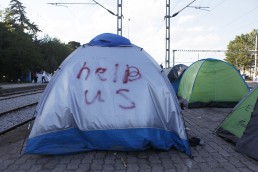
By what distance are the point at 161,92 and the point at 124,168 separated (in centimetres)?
156

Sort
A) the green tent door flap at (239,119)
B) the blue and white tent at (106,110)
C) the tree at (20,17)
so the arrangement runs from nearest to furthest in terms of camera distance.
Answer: the blue and white tent at (106,110)
the green tent door flap at (239,119)
the tree at (20,17)

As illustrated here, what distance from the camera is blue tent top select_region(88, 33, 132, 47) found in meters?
5.41

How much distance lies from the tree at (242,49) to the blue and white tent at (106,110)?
193 feet

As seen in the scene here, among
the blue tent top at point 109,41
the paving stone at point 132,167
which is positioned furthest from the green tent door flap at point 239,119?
the blue tent top at point 109,41

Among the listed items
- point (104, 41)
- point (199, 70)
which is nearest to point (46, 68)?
point (199, 70)

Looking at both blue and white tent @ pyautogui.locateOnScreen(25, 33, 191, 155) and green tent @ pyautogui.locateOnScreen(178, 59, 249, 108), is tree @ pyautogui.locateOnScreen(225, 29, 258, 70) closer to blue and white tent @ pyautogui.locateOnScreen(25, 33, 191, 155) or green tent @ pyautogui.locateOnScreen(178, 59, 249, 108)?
green tent @ pyautogui.locateOnScreen(178, 59, 249, 108)

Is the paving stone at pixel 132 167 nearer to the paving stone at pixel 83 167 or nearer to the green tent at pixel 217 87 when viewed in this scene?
the paving stone at pixel 83 167

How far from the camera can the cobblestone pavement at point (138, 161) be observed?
4234 mm

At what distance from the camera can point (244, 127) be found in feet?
16.9

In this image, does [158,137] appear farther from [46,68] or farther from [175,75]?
[46,68]

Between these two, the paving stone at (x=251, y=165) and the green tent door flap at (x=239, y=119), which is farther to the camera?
the green tent door flap at (x=239, y=119)

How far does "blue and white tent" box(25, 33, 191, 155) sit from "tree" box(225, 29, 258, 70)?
193 ft

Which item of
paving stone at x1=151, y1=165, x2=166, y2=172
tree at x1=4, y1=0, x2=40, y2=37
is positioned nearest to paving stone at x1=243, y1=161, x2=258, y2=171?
paving stone at x1=151, y1=165, x2=166, y2=172

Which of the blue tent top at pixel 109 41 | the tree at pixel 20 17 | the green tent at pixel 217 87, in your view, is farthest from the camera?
the tree at pixel 20 17
